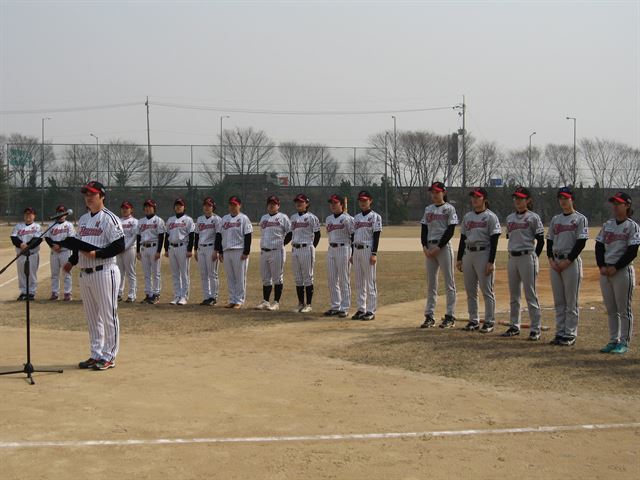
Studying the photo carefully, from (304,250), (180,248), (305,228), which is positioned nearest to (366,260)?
(304,250)

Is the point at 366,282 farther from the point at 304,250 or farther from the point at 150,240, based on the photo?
the point at 150,240

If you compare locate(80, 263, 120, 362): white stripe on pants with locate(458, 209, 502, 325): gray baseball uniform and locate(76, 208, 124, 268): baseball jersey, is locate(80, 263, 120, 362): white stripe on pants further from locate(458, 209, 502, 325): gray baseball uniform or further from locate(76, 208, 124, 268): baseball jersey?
locate(458, 209, 502, 325): gray baseball uniform

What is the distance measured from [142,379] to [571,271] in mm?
5471

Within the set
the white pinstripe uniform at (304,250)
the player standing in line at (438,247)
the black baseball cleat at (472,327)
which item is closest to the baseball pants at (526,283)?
the black baseball cleat at (472,327)

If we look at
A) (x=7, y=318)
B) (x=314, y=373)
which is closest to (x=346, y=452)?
(x=314, y=373)

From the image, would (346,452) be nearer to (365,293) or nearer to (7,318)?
(365,293)

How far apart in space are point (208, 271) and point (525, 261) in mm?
6356

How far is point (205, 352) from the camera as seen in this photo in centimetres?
859

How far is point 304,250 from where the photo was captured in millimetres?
12516

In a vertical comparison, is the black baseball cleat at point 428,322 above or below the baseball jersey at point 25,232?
below

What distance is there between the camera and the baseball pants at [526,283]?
9.38 m

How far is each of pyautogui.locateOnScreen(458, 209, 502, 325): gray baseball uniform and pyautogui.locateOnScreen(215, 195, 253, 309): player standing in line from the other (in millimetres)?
4411

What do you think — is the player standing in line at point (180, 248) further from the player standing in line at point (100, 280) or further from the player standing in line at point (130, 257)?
the player standing in line at point (100, 280)

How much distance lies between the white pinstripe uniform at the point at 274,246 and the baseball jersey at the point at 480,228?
12.4ft
